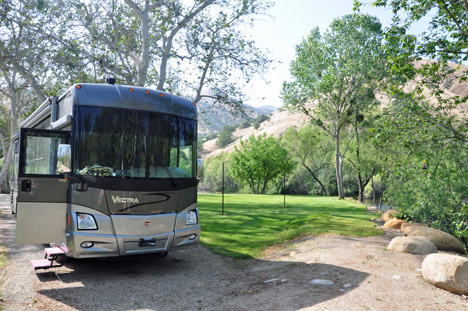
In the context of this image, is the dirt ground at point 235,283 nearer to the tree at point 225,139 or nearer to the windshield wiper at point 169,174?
the windshield wiper at point 169,174

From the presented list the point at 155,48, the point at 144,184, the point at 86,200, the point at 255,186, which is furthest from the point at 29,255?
the point at 255,186

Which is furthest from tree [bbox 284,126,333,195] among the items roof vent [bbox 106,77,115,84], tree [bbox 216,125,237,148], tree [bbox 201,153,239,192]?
tree [bbox 216,125,237,148]

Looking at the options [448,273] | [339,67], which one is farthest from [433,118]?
[339,67]

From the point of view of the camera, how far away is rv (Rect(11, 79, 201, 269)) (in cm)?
682

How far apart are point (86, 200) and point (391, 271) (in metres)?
5.62

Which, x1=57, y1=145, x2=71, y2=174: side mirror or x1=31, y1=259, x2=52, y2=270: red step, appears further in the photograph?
x1=31, y1=259, x2=52, y2=270: red step

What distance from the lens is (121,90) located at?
7.44 meters

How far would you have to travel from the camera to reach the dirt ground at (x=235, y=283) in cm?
559

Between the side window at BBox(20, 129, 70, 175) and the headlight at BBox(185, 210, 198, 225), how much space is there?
103 inches

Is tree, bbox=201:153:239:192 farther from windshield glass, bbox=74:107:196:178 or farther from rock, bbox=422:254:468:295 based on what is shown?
rock, bbox=422:254:468:295

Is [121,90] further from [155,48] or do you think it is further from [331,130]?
[331,130]

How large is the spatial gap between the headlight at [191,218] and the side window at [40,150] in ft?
8.60

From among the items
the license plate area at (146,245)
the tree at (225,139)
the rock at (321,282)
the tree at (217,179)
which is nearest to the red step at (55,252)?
the license plate area at (146,245)

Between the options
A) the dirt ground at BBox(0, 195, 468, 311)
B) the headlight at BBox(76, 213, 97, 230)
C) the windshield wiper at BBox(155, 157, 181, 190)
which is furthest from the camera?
the windshield wiper at BBox(155, 157, 181, 190)
